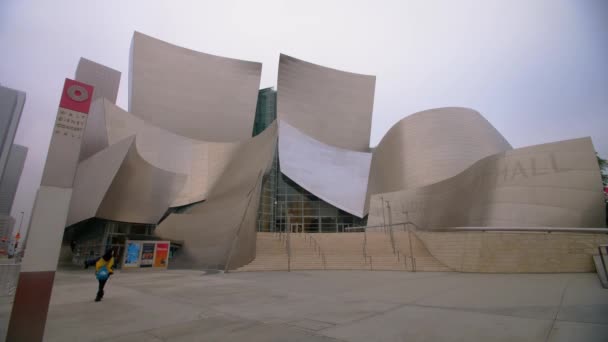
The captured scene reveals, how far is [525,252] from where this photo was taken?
10141 millimetres

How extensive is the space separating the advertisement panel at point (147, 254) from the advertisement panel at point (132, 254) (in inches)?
6.3

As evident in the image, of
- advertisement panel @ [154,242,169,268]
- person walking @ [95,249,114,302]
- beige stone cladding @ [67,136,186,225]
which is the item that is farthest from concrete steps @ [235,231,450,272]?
beige stone cladding @ [67,136,186,225]

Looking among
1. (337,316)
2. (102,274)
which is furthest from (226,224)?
(337,316)

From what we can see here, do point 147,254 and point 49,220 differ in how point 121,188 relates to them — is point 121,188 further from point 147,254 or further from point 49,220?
point 49,220

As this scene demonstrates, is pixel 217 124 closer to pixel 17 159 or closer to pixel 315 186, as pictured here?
pixel 315 186

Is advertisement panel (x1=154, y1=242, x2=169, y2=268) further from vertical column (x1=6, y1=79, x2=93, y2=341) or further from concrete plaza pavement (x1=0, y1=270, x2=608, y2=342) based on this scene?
vertical column (x1=6, y1=79, x2=93, y2=341)

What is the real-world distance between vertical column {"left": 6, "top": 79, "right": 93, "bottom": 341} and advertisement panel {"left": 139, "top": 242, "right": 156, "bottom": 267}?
11.7 metres

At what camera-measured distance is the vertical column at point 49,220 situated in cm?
257

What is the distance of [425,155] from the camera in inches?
842

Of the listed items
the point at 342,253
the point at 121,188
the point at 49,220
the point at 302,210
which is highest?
the point at 302,210

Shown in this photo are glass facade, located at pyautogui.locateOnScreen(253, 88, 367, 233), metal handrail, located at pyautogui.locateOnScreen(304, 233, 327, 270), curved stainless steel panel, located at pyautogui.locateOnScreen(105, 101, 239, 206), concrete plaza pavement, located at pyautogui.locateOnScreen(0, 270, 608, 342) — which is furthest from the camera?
glass facade, located at pyautogui.locateOnScreen(253, 88, 367, 233)

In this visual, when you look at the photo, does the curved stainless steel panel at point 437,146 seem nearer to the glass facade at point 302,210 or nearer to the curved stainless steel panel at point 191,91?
the glass facade at point 302,210

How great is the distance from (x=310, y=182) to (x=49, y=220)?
81.1 feet

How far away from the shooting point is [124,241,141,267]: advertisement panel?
12.7m
